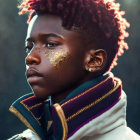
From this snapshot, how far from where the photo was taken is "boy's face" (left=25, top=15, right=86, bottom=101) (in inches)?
40.2

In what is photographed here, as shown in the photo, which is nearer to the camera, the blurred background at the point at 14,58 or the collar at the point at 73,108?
the collar at the point at 73,108

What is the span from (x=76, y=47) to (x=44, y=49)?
5.0 inches

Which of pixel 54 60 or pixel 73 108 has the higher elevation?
pixel 54 60

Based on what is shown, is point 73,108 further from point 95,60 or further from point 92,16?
point 92,16

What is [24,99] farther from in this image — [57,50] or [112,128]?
[112,128]

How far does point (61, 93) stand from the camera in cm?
107

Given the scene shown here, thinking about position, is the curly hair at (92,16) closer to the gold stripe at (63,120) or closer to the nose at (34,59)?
the nose at (34,59)

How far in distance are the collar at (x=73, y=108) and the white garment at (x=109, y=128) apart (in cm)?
1

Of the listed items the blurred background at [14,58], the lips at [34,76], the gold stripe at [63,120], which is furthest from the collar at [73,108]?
the blurred background at [14,58]

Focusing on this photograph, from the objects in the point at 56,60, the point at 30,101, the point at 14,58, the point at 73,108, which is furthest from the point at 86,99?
the point at 14,58

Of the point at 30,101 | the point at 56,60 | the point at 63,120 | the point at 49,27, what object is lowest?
the point at 63,120

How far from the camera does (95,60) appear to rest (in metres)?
1.11

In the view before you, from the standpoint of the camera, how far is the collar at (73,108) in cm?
96

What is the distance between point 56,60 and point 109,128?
13.1 inches
